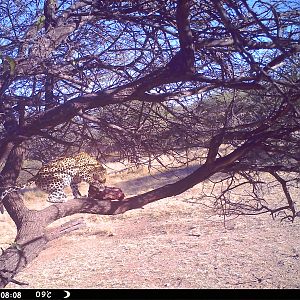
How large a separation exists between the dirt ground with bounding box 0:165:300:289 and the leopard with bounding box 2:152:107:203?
7.08 ft

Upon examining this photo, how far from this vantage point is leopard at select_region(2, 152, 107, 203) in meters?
4.63

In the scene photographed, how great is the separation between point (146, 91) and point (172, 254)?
6.53 meters

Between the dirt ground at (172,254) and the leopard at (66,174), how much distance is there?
216 cm

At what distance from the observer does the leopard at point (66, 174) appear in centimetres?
463

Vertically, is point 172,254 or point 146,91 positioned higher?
point 146,91

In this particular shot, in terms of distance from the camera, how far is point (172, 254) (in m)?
9.60
